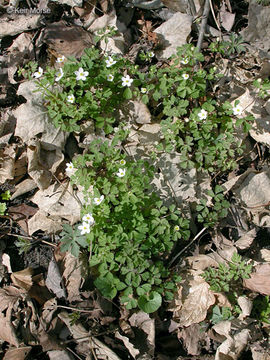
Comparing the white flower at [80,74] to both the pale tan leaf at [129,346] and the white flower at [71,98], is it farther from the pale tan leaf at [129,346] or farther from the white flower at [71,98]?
the pale tan leaf at [129,346]

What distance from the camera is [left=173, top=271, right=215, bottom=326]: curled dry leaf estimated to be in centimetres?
321

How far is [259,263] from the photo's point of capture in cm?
337

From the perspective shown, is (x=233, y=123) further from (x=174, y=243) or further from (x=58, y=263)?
(x=58, y=263)

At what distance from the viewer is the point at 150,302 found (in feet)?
10.3

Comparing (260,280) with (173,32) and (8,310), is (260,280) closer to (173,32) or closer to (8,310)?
(8,310)

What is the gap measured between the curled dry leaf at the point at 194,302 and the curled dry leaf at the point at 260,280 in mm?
403

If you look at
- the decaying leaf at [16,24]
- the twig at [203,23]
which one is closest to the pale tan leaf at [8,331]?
the decaying leaf at [16,24]

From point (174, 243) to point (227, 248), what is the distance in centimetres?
55

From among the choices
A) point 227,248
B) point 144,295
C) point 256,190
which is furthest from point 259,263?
point 144,295

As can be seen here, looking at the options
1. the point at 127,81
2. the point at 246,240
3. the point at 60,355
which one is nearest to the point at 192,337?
the point at 246,240

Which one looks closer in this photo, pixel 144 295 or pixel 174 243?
pixel 144 295

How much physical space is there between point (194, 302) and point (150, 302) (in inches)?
17.6

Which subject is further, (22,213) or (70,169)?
(22,213)

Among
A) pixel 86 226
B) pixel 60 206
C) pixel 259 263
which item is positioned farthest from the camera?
pixel 60 206
